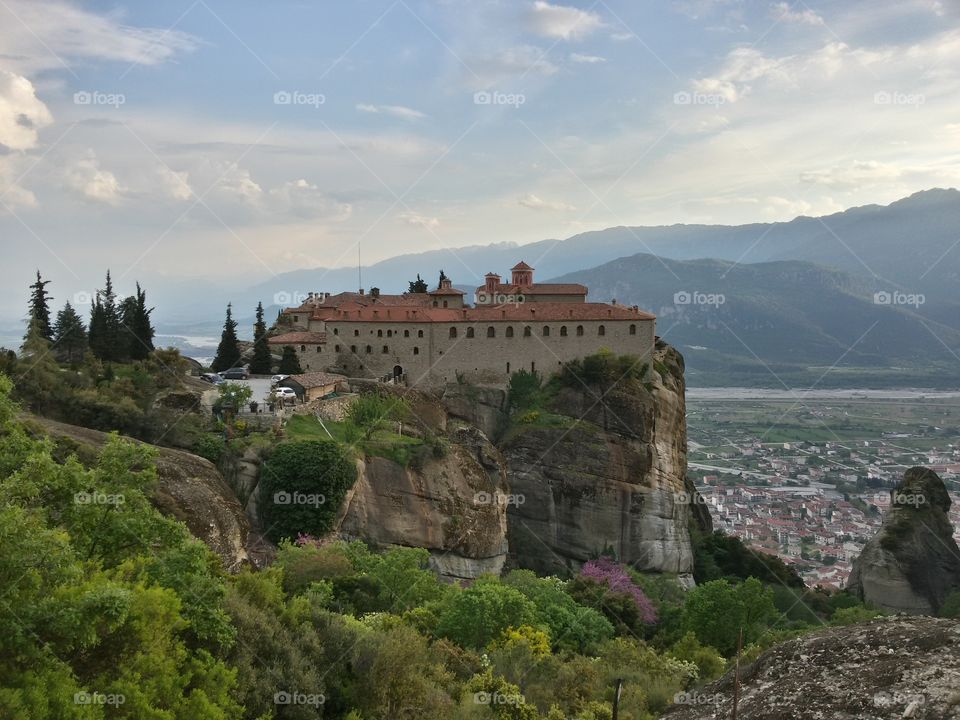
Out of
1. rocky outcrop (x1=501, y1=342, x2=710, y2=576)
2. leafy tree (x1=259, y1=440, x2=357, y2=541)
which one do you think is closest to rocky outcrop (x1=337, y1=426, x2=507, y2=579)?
leafy tree (x1=259, y1=440, x2=357, y2=541)

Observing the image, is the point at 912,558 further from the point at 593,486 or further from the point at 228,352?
the point at 228,352

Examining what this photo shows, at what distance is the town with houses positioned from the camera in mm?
85500

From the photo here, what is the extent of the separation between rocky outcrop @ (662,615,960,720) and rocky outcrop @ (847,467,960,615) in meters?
51.7

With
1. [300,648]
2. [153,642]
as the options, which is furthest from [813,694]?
[300,648]

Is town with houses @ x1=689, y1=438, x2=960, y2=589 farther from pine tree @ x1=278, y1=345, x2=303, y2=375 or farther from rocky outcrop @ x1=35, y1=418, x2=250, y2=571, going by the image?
rocky outcrop @ x1=35, y1=418, x2=250, y2=571

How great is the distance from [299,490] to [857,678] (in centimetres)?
2967

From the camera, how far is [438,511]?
4106cm

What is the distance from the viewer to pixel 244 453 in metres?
36.2

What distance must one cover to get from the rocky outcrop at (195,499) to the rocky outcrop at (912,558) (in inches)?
1730

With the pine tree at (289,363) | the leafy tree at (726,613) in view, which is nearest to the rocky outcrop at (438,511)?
the leafy tree at (726,613)

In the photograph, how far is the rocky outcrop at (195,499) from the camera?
2781cm

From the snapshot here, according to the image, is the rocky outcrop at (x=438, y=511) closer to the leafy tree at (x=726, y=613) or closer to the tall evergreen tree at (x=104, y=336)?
the leafy tree at (x=726, y=613)

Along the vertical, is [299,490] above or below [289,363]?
below

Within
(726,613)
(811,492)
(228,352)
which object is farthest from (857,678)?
(811,492)
